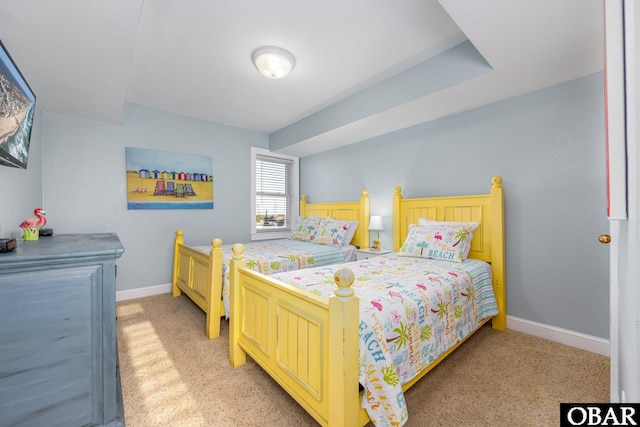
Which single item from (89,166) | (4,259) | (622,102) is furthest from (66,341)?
(89,166)

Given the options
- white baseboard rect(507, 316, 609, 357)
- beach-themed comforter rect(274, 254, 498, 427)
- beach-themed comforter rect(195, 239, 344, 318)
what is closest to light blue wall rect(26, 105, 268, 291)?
beach-themed comforter rect(195, 239, 344, 318)

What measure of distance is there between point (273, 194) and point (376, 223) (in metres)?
2.09

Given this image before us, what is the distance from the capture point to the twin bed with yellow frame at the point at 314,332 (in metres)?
1.11

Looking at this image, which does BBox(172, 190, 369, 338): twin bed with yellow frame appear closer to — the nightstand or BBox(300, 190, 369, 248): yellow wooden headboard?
BBox(300, 190, 369, 248): yellow wooden headboard

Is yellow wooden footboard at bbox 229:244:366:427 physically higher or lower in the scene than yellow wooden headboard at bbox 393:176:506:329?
lower

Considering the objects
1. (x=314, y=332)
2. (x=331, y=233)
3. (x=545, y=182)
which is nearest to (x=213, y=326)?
(x=314, y=332)

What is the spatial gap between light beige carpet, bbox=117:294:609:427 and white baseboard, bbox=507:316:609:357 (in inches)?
2.7

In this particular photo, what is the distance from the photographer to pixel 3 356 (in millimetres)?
1018

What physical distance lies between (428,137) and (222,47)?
2283 mm

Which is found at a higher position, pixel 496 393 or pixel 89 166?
pixel 89 166

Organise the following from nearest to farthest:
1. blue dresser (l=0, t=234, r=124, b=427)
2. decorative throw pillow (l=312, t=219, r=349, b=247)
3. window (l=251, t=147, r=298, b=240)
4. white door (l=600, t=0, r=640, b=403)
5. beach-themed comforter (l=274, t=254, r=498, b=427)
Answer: white door (l=600, t=0, r=640, b=403), blue dresser (l=0, t=234, r=124, b=427), beach-themed comforter (l=274, t=254, r=498, b=427), decorative throw pillow (l=312, t=219, r=349, b=247), window (l=251, t=147, r=298, b=240)

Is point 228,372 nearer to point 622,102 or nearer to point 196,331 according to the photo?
point 196,331

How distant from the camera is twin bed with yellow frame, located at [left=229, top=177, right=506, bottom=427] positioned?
111 cm

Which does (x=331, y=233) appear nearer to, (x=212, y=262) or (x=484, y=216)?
(x=212, y=262)
